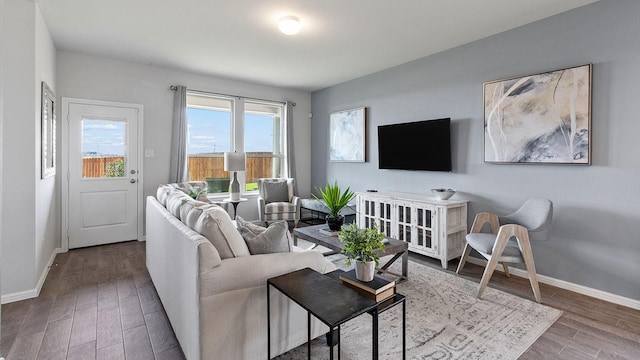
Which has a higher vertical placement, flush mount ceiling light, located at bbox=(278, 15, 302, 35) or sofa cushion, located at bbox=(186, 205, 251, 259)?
flush mount ceiling light, located at bbox=(278, 15, 302, 35)

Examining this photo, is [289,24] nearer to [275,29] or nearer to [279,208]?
[275,29]

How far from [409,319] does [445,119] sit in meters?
2.57

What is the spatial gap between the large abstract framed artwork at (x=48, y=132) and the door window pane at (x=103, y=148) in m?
0.42

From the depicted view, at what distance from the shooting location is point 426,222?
3688 mm

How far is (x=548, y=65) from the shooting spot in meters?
3.12

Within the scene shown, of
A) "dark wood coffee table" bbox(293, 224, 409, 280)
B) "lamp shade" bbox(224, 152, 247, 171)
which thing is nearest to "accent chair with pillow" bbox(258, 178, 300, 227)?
"lamp shade" bbox(224, 152, 247, 171)

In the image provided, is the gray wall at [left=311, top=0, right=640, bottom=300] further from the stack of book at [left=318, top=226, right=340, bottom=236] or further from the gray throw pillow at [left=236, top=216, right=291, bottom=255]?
the gray throw pillow at [left=236, top=216, right=291, bottom=255]

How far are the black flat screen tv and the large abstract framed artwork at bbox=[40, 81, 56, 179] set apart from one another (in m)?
4.09

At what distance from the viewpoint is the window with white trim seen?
5.26 m

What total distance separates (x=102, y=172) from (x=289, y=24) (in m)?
3.37

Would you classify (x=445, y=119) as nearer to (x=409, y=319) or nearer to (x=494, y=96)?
(x=494, y=96)

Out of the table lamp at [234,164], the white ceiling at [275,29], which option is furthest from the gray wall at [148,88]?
the table lamp at [234,164]

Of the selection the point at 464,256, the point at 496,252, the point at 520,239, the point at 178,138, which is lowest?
the point at 464,256

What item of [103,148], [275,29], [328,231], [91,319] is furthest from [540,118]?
[103,148]
